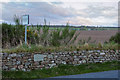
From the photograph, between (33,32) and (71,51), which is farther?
(33,32)

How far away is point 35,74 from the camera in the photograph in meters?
7.24

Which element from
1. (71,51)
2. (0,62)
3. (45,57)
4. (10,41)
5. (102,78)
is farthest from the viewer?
(10,41)

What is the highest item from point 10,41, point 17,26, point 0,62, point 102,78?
point 17,26

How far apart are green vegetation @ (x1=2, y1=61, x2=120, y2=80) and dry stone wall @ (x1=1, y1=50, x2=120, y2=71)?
30 cm

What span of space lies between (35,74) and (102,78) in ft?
9.14

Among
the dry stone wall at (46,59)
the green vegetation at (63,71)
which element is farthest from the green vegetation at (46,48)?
the green vegetation at (63,71)

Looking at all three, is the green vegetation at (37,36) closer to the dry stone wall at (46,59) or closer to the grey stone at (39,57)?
the dry stone wall at (46,59)

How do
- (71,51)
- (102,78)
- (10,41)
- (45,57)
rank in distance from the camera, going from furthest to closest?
(10,41) < (71,51) < (45,57) < (102,78)

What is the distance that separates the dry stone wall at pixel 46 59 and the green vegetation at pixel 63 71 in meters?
0.30

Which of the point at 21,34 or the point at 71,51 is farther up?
the point at 21,34

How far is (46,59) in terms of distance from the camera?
827 cm

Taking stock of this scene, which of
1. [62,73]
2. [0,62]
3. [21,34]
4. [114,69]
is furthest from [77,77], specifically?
[21,34]

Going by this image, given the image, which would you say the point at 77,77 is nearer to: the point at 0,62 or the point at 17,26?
the point at 0,62

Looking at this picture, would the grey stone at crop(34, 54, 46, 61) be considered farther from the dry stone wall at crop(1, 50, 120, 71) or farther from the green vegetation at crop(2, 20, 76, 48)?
the green vegetation at crop(2, 20, 76, 48)
